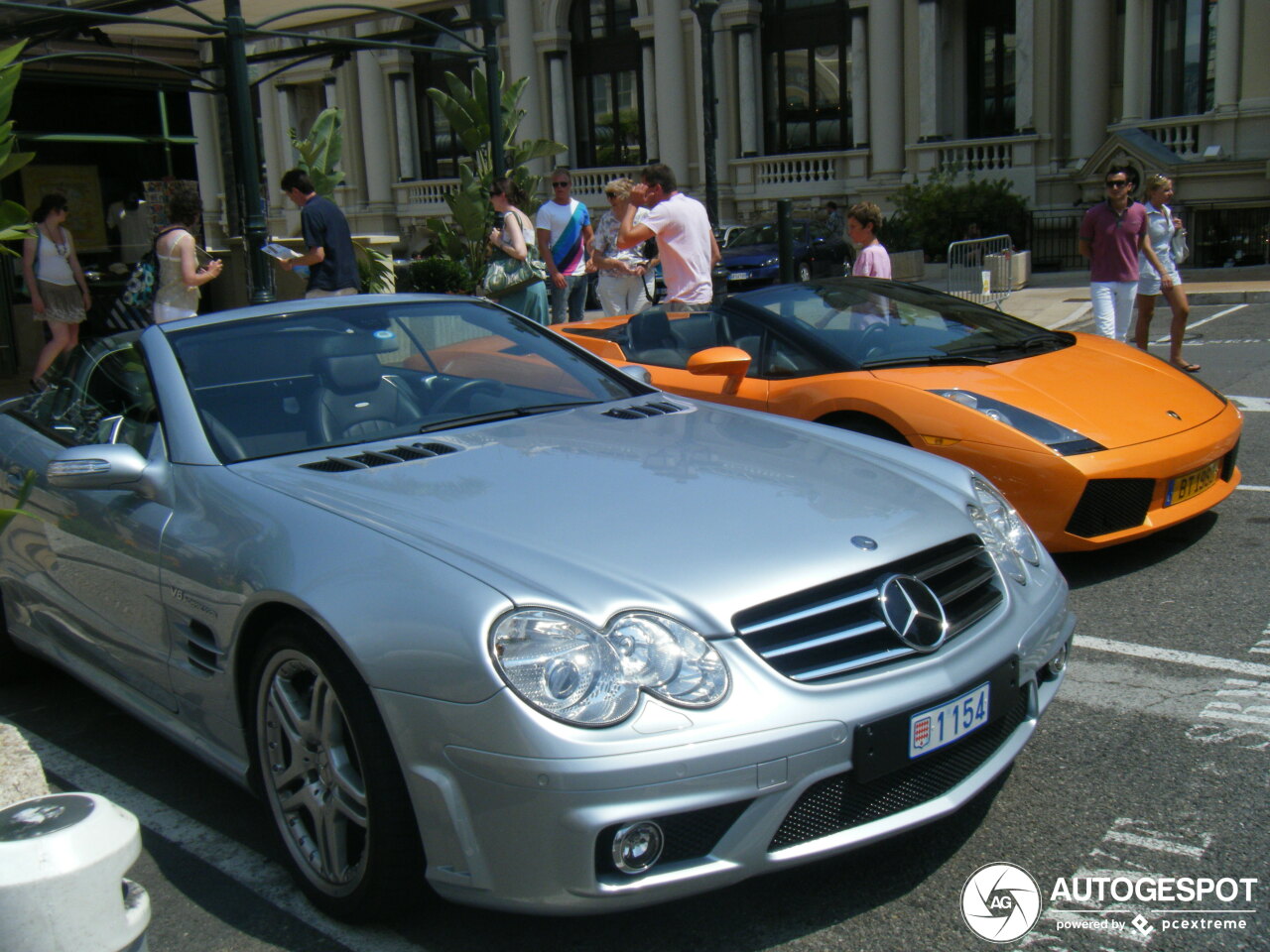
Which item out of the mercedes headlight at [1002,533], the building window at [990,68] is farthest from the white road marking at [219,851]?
the building window at [990,68]

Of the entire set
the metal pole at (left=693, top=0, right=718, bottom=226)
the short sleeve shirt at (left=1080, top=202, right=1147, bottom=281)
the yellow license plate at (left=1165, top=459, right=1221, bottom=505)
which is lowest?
the yellow license plate at (left=1165, top=459, right=1221, bottom=505)

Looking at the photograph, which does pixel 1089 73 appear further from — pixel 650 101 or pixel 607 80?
pixel 607 80

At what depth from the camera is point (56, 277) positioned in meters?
10.9

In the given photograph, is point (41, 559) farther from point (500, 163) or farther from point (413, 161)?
point (413, 161)

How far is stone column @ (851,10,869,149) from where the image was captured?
1134 inches

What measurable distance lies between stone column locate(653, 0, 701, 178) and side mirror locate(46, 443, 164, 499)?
28.5 m

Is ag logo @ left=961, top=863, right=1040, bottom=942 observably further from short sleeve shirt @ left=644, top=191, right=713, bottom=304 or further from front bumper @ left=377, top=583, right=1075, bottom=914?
short sleeve shirt @ left=644, top=191, right=713, bottom=304

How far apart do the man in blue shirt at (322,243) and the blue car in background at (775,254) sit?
13.4 meters

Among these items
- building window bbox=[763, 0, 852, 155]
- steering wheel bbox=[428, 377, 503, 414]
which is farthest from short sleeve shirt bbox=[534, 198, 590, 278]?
building window bbox=[763, 0, 852, 155]

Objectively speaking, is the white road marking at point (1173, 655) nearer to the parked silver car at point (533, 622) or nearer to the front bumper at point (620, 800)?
the parked silver car at point (533, 622)

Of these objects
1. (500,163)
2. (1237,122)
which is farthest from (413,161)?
(500,163)

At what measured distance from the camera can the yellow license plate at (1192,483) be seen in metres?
5.20

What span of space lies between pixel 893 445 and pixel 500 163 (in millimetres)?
9279

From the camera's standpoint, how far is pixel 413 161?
124 feet
